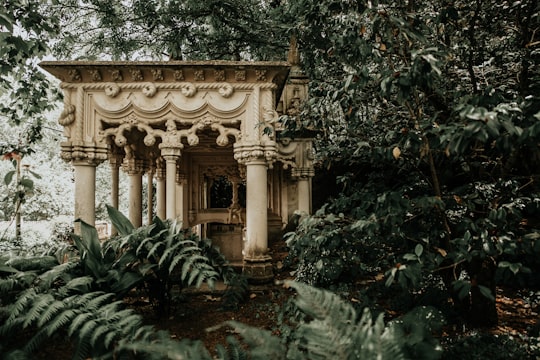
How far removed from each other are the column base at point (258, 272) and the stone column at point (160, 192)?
4376 millimetres

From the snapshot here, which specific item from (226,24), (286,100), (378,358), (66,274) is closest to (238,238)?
(286,100)

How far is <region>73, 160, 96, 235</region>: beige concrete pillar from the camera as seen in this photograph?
203 inches

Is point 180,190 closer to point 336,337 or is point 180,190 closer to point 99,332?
point 99,332

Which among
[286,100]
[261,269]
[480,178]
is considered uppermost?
[286,100]

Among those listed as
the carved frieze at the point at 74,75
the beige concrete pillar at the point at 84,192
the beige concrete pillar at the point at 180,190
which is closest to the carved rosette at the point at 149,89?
the carved frieze at the point at 74,75

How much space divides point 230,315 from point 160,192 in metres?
5.76

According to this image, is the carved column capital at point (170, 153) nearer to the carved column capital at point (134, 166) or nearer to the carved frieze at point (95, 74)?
the carved frieze at point (95, 74)

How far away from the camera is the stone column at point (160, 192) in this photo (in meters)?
8.91

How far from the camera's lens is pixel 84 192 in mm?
5199

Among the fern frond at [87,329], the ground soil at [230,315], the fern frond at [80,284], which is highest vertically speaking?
the fern frond at [80,284]

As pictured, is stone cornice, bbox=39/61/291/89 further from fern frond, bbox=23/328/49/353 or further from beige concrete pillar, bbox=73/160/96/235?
fern frond, bbox=23/328/49/353

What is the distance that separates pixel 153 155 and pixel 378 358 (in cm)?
765

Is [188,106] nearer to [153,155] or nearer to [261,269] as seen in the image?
[261,269]

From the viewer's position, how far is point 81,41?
9.57m
